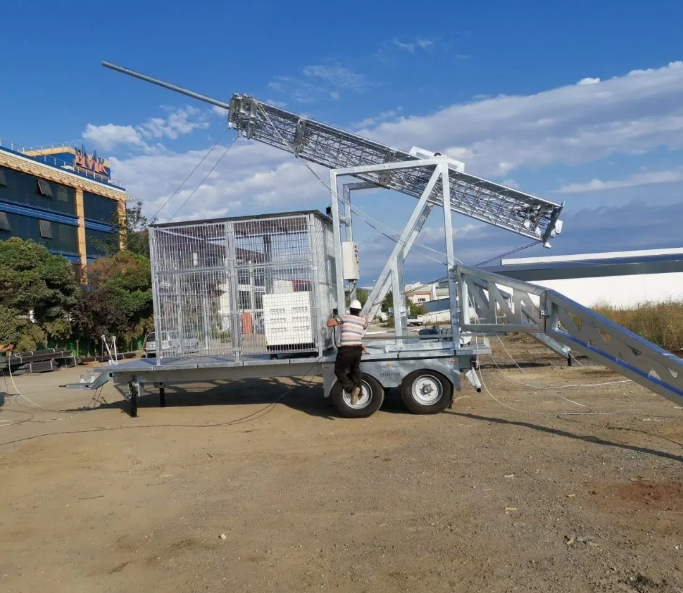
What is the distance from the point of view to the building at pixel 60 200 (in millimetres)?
37875

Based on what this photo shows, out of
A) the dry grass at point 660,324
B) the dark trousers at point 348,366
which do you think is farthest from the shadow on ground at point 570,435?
the dry grass at point 660,324

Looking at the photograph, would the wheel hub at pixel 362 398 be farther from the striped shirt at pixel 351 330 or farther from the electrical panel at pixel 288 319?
the electrical panel at pixel 288 319

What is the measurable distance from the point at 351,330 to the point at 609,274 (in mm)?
23462

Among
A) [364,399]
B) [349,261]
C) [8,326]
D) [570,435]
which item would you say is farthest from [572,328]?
[8,326]

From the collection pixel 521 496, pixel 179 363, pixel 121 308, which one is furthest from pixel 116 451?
pixel 121 308

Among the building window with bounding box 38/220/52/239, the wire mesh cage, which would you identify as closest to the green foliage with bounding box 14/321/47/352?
the wire mesh cage

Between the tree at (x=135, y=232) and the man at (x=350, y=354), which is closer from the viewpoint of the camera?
the man at (x=350, y=354)

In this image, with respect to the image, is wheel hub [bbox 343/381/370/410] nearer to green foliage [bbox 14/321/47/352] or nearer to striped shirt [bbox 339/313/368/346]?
striped shirt [bbox 339/313/368/346]

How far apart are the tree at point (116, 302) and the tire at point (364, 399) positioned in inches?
796

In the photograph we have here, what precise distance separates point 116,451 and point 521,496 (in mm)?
5818

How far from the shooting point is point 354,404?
1095cm

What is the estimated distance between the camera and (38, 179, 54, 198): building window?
4031 cm

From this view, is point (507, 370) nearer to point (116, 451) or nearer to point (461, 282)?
point (461, 282)

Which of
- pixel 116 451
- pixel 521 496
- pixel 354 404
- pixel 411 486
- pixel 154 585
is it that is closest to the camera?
pixel 154 585
